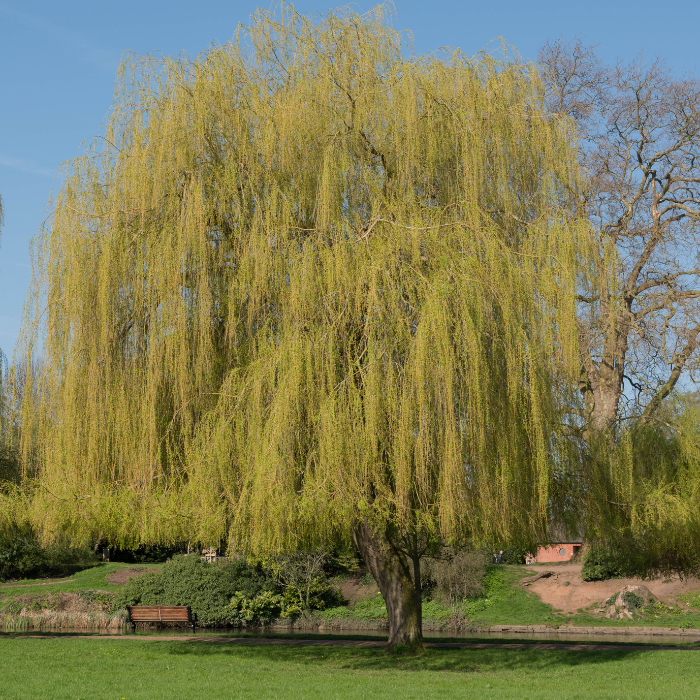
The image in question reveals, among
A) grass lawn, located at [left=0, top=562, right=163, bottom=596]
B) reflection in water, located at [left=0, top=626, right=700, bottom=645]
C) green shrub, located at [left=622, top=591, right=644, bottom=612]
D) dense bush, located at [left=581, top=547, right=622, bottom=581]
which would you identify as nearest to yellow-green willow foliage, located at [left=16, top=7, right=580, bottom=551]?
reflection in water, located at [left=0, top=626, right=700, bottom=645]

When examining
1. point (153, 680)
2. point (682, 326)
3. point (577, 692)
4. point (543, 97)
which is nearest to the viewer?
point (577, 692)

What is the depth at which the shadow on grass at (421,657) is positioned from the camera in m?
12.0

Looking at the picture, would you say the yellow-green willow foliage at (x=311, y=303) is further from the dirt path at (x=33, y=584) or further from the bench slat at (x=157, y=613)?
the dirt path at (x=33, y=584)

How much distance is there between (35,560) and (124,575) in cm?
408

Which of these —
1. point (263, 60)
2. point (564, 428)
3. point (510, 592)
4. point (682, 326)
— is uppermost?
point (263, 60)

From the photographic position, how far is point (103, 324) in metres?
10.8

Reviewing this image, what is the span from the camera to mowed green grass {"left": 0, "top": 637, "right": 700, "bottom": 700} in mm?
9375

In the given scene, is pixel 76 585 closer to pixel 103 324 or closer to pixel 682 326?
pixel 103 324

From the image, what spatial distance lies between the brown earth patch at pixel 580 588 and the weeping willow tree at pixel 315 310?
627 inches

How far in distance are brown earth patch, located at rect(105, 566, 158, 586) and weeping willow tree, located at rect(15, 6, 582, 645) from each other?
18574mm

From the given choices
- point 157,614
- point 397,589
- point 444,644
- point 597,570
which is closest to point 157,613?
point 157,614

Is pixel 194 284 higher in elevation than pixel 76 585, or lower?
Result: higher

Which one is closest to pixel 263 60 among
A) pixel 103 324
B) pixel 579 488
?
pixel 103 324

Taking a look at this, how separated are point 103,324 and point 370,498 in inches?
175
